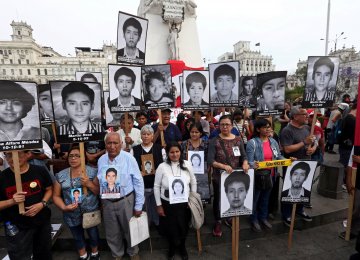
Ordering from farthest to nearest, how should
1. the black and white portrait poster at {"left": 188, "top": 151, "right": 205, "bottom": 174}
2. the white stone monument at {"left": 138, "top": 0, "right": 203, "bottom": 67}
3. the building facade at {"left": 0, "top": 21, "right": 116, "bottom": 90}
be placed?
the building facade at {"left": 0, "top": 21, "right": 116, "bottom": 90}
the white stone monument at {"left": 138, "top": 0, "right": 203, "bottom": 67}
the black and white portrait poster at {"left": 188, "top": 151, "right": 205, "bottom": 174}

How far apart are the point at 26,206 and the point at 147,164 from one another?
1.58 m

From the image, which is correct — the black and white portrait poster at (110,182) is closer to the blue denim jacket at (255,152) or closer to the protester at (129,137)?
the protester at (129,137)

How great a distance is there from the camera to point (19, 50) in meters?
74.2

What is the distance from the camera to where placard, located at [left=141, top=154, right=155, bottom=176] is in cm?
331

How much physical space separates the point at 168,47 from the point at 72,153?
16401mm

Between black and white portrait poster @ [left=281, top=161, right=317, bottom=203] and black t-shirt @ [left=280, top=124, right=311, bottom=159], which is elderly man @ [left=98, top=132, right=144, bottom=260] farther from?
black t-shirt @ [left=280, top=124, right=311, bottom=159]

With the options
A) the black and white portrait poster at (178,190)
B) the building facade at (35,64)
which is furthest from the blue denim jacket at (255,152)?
the building facade at (35,64)

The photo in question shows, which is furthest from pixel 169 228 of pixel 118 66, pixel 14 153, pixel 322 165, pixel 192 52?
pixel 192 52

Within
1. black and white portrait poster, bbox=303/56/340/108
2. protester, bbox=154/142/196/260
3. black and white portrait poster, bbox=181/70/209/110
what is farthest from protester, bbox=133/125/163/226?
black and white portrait poster, bbox=303/56/340/108

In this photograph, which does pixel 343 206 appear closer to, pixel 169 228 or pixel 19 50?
pixel 169 228

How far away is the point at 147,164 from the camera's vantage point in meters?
3.32

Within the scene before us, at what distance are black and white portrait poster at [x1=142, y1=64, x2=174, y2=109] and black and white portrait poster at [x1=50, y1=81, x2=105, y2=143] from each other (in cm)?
132

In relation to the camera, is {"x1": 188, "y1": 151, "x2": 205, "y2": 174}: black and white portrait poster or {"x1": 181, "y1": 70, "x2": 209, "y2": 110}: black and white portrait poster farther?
{"x1": 181, "y1": 70, "x2": 209, "y2": 110}: black and white portrait poster

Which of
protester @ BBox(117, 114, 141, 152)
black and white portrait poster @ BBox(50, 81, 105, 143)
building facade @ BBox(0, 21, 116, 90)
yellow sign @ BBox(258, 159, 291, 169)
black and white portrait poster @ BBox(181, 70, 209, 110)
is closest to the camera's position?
black and white portrait poster @ BBox(50, 81, 105, 143)
